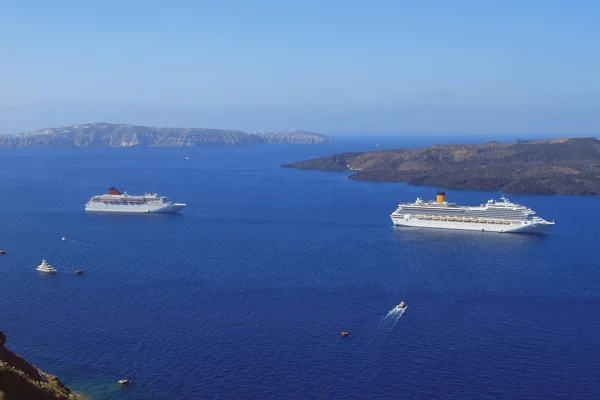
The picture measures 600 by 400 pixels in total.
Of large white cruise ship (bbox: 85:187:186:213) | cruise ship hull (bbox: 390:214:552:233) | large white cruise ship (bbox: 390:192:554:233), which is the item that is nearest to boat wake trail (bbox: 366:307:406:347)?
cruise ship hull (bbox: 390:214:552:233)

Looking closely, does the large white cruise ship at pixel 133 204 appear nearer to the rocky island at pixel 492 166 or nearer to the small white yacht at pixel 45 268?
the small white yacht at pixel 45 268

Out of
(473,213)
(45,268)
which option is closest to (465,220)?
(473,213)

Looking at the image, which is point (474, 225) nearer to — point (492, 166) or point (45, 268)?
point (45, 268)

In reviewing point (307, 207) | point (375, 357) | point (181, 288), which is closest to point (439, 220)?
point (307, 207)

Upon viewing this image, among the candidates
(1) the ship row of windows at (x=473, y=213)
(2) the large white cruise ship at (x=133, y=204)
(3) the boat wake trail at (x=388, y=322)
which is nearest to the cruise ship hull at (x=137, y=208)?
(2) the large white cruise ship at (x=133, y=204)

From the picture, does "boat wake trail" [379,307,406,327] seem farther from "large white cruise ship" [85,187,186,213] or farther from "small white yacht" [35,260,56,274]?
"large white cruise ship" [85,187,186,213]

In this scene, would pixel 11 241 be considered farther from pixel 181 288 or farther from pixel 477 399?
pixel 477 399
